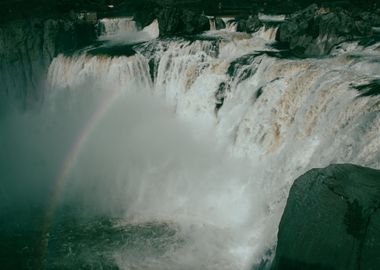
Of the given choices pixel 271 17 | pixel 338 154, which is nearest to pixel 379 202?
pixel 338 154

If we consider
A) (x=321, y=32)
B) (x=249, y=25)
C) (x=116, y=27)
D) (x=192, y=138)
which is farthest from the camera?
(x=116, y=27)

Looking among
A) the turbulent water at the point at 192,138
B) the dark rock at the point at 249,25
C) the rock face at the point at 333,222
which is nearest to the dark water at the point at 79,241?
the turbulent water at the point at 192,138

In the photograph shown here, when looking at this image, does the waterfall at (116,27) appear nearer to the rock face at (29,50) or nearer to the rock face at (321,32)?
the rock face at (29,50)

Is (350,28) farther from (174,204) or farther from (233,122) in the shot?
(174,204)

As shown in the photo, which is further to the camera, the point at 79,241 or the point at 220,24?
the point at 220,24

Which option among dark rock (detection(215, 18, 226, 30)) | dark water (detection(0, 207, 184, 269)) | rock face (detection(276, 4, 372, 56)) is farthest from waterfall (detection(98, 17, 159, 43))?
dark water (detection(0, 207, 184, 269))

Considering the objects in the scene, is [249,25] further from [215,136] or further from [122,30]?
[122,30]

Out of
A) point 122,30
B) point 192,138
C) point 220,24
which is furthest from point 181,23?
point 192,138
